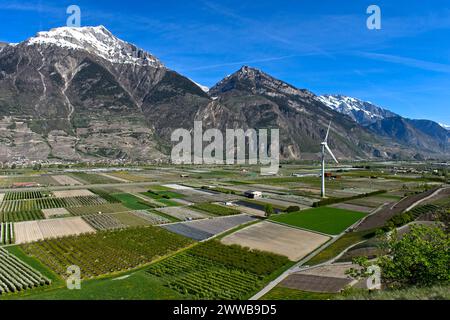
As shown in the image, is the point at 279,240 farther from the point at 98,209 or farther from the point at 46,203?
the point at 46,203

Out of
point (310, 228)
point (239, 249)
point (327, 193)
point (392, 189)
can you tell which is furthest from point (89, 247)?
point (392, 189)

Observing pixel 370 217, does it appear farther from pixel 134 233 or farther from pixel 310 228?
pixel 134 233

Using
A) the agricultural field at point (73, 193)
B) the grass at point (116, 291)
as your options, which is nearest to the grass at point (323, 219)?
the grass at point (116, 291)

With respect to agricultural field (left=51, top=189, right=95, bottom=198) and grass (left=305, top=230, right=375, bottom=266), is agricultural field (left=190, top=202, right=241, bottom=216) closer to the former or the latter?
grass (left=305, top=230, right=375, bottom=266)

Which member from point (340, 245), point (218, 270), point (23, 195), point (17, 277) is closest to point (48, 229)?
point (17, 277)

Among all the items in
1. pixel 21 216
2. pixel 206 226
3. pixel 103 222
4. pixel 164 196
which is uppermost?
pixel 164 196

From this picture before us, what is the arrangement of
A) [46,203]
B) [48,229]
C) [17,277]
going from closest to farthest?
[17,277]
[48,229]
[46,203]
